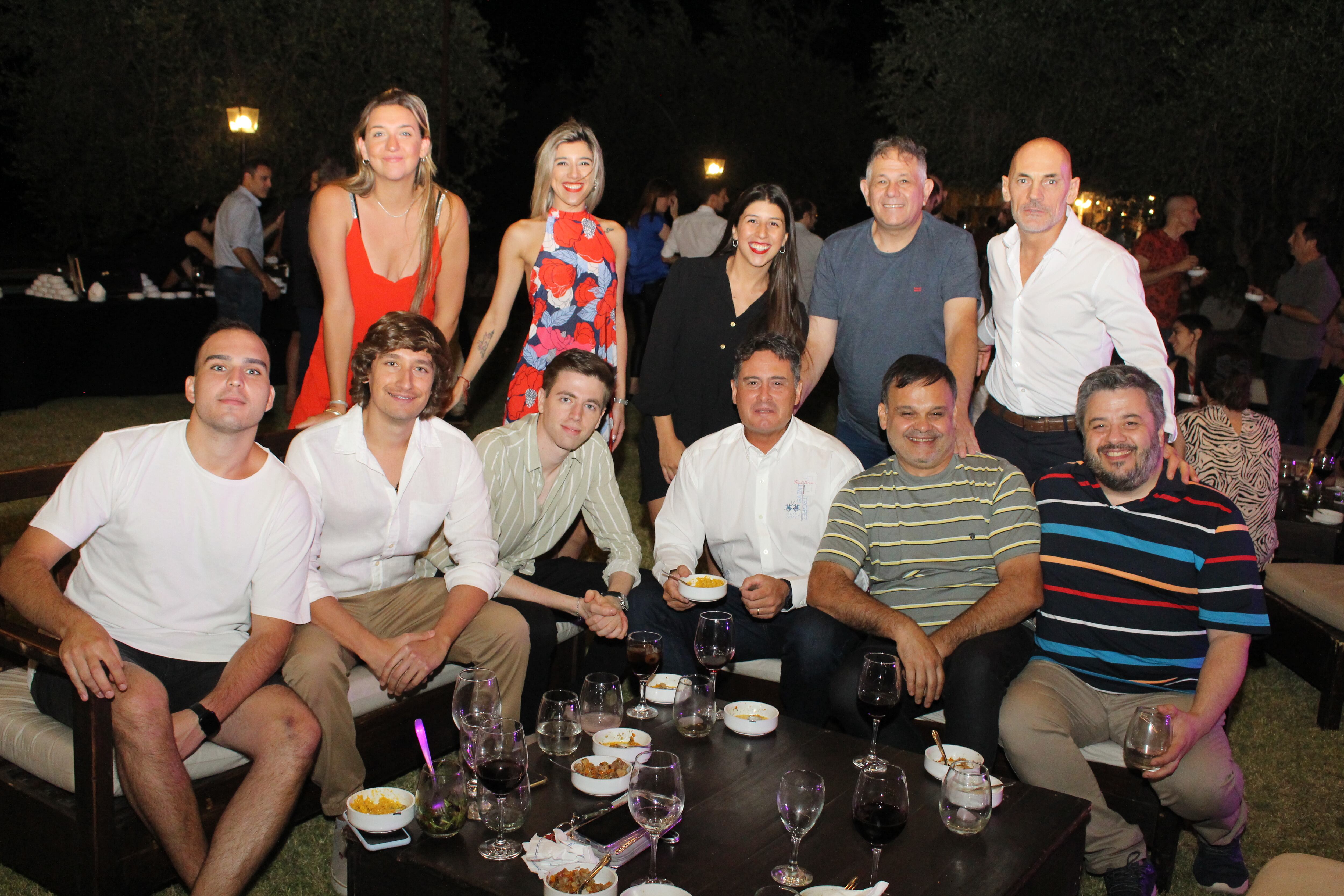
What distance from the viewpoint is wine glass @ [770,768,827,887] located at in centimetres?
213

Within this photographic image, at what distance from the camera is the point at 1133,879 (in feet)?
9.48

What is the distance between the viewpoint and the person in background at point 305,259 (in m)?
6.89

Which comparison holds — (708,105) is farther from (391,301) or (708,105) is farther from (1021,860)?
(1021,860)

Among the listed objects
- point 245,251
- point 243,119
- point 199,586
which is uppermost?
point 243,119

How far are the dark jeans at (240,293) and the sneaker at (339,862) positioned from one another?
23.2 feet

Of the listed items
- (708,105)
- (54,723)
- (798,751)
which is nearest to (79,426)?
(54,723)

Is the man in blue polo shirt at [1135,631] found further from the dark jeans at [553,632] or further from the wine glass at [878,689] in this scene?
the dark jeans at [553,632]

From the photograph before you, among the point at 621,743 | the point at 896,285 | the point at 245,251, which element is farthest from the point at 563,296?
the point at 245,251

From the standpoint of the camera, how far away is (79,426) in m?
8.56

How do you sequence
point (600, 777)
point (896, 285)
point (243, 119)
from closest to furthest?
point (600, 777) < point (896, 285) < point (243, 119)

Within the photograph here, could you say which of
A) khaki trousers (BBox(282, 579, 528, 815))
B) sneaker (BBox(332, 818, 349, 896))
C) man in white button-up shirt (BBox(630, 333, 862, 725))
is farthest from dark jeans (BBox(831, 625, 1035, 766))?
sneaker (BBox(332, 818, 349, 896))

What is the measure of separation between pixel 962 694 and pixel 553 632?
135cm

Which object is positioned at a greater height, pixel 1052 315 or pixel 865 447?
pixel 1052 315

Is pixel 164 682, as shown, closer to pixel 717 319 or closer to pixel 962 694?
pixel 962 694
